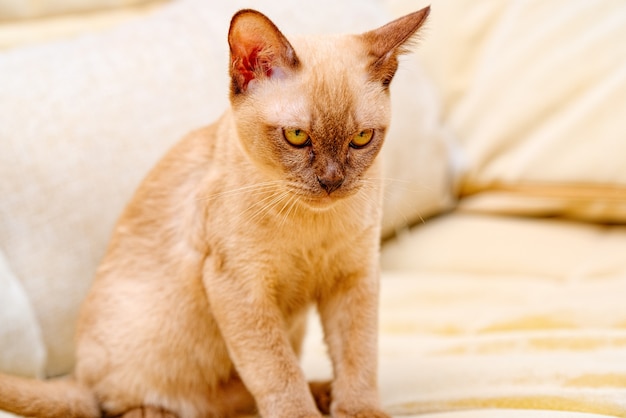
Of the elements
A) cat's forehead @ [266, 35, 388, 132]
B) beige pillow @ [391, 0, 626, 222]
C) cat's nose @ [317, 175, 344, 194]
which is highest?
beige pillow @ [391, 0, 626, 222]

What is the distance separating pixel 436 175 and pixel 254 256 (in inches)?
37.7

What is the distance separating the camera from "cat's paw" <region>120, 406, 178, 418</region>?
3.95ft

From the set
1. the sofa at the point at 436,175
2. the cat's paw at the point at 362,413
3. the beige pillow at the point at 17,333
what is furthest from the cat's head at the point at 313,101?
the beige pillow at the point at 17,333

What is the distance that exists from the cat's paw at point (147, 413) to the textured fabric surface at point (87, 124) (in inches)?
12.9

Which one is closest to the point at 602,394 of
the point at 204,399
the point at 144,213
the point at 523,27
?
the point at 204,399

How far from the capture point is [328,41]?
113 cm

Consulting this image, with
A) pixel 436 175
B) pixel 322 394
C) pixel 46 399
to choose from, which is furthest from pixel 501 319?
pixel 46 399

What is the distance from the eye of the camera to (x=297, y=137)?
105cm

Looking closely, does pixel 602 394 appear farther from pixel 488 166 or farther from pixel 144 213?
pixel 488 166

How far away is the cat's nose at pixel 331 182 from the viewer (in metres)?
1.04

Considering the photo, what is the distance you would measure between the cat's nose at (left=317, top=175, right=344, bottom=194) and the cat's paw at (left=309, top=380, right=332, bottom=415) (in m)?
0.39

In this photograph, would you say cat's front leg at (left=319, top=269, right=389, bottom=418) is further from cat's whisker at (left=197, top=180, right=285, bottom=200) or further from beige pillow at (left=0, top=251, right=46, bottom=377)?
beige pillow at (left=0, top=251, right=46, bottom=377)

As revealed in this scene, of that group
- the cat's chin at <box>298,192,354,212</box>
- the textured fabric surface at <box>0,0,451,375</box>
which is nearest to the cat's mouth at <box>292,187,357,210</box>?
the cat's chin at <box>298,192,354,212</box>

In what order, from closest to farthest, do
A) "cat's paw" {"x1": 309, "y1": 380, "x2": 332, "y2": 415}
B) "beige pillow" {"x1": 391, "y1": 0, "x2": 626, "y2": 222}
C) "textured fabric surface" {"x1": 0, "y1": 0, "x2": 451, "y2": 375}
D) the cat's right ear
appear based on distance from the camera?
1. the cat's right ear
2. "cat's paw" {"x1": 309, "y1": 380, "x2": 332, "y2": 415}
3. "textured fabric surface" {"x1": 0, "y1": 0, "x2": 451, "y2": 375}
4. "beige pillow" {"x1": 391, "y1": 0, "x2": 626, "y2": 222}
